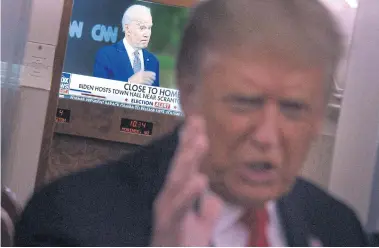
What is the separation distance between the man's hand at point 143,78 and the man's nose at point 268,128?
29cm

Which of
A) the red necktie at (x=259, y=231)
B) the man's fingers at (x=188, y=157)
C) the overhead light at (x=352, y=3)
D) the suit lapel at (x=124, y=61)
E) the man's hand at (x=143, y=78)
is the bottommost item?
the red necktie at (x=259, y=231)

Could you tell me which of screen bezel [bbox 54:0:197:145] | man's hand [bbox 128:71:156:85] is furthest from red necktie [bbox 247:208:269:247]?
man's hand [bbox 128:71:156:85]

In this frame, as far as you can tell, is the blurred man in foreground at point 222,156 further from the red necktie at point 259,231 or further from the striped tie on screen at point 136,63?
the striped tie on screen at point 136,63

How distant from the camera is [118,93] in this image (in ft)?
3.91

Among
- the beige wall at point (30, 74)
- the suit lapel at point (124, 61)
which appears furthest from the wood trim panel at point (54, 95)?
the suit lapel at point (124, 61)

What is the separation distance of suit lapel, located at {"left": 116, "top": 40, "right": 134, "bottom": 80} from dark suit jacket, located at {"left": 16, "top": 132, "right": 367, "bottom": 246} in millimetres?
190

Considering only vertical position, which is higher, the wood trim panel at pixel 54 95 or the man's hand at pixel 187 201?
the wood trim panel at pixel 54 95

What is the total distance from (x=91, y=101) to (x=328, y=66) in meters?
0.61

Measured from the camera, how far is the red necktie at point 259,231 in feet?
3.88

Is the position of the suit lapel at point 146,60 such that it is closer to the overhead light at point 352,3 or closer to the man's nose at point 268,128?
the man's nose at point 268,128

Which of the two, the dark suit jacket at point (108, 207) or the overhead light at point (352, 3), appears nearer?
the dark suit jacket at point (108, 207)

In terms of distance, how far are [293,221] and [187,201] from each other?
0.29 metres

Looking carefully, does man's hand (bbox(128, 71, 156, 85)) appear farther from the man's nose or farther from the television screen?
the man's nose

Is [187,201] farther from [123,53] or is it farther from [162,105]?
[123,53]
